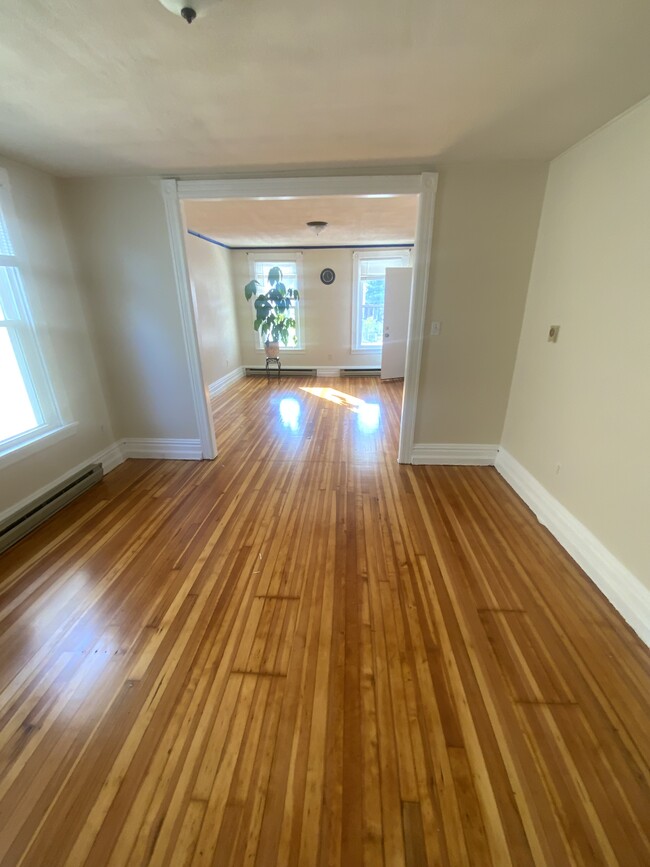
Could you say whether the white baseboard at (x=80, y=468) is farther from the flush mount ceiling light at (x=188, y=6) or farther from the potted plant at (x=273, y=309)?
the potted plant at (x=273, y=309)

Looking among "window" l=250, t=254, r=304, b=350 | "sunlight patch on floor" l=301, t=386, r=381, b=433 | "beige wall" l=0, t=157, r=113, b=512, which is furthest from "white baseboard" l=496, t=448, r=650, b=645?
"window" l=250, t=254, r=304, b=350

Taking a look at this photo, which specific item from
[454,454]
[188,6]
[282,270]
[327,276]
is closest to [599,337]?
[454,454]

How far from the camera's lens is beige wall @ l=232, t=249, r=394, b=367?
629 centimetres

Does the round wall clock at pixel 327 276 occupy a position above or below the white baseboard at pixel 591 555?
above

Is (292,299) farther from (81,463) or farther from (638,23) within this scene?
(638,23)

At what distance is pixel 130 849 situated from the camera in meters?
0.94

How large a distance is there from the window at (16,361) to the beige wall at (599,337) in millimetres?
3577

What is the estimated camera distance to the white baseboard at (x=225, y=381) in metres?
5.65

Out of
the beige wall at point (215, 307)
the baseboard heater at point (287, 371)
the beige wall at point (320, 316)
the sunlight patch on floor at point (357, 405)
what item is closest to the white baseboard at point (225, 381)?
the beige wall at point (215, 307)

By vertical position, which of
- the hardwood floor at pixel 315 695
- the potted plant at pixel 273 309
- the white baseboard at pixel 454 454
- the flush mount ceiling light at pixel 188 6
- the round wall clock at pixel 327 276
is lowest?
the hardwood floor at pixel 315 695

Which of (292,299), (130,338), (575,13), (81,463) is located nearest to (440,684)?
(575,13)

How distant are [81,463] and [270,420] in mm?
2115

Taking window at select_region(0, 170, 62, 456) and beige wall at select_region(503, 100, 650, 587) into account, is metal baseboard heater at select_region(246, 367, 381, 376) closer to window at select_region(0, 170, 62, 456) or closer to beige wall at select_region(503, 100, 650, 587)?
beige wall at select_region(503, 100, 650, 587)

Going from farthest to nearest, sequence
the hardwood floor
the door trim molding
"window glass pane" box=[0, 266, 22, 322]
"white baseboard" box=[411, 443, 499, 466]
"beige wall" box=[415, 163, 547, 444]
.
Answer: "white baseboard" box=[411, 443, 499, 466]
the door trim molding
"beige wall" box=[415, 163, 547, 444]
"window glass pane" box=[0, 266, 22, 322]
the hardwood floor
